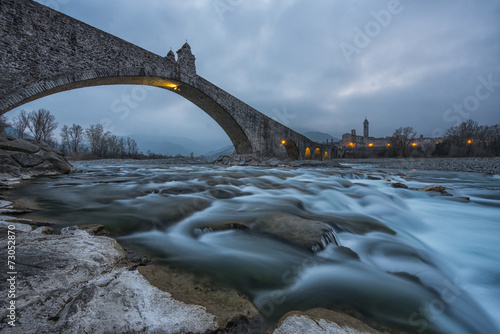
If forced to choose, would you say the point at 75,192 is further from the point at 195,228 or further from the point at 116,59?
the point at 116,59

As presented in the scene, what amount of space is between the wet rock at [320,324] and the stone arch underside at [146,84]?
437 inches

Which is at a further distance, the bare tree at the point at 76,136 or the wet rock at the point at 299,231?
the bare tree at the point at 76,136

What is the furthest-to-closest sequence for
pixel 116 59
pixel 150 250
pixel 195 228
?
pixel 116 59 < pixel 195 228 < pixel 150 250

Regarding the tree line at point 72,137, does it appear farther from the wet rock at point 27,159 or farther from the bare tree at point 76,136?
the wet rock at point 27,159

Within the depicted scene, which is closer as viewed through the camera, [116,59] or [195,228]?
[195,228]

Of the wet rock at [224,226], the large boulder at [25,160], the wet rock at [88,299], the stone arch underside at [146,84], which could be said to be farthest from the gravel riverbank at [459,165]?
the large boulder at [25,160]

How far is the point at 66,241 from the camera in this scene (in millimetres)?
1423

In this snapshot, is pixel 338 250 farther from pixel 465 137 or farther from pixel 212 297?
pixel 465 137

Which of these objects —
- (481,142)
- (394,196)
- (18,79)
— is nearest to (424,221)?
(394,196)

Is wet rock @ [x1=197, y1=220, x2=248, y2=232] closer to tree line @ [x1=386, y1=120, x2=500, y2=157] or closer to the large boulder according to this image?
the large boulder

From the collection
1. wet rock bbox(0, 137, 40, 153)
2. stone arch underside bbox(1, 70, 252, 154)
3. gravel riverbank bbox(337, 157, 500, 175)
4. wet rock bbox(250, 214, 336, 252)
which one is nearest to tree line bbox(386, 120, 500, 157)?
gravel riverbank bbox(337, 157, 500, 175)

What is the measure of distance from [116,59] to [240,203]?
11.1 m

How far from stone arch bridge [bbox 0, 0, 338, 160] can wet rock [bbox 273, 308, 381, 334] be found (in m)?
11.1

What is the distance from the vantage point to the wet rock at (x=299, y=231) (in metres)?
1.85
